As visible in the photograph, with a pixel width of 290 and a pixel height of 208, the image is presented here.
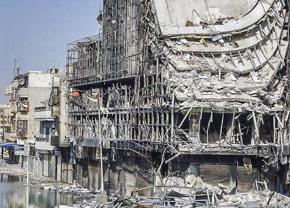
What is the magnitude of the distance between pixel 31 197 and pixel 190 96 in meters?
22.5

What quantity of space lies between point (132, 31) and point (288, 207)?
91.6 feet

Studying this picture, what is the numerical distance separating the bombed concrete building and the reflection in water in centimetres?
492

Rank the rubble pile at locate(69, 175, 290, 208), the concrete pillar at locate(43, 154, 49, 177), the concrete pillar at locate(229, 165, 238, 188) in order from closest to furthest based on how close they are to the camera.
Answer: the rubble pile at locate(69, 175, 290, 208)
the concrete pillar at locate(229, 165, 238, 188)
the concrete pillar at locate(43, 154, 49, 177)

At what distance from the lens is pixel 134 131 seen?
197 ft

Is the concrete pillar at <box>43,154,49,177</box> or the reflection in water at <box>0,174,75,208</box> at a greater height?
the concrete pillar at <box>43,154,49,177</box>

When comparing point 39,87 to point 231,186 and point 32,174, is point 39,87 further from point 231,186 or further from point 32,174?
point 231,186

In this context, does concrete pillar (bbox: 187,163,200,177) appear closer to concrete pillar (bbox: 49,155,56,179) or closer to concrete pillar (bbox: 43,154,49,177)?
concrete pillar (bbox: 49,155,56,179)

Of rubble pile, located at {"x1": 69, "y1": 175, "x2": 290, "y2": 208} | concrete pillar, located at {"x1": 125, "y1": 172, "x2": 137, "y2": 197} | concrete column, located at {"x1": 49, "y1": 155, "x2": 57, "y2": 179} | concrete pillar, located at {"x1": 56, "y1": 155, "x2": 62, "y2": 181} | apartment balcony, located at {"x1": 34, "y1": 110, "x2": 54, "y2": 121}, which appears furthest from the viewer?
apartment balcony, located at {"x1": 34, "y1": 110, "x2": 54, "y2": 121}

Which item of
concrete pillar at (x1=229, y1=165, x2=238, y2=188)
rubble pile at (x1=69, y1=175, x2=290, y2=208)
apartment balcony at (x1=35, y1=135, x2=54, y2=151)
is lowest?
rubble pile at (x1=69, y1=175, x2=290, y2=208)

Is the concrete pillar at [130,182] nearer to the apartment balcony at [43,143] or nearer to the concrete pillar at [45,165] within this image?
the apartment balcony at [43,143]

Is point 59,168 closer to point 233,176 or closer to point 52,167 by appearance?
point 52,167

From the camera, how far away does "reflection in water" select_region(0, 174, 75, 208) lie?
193ft

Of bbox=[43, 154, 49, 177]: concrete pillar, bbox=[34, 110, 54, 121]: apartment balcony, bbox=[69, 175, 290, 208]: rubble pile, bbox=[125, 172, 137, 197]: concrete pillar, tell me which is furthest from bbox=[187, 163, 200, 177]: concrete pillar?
bbox=[43, 154, 49, 177]: concrete pillar

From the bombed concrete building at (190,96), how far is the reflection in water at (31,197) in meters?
4.92
